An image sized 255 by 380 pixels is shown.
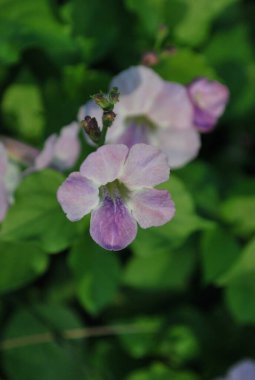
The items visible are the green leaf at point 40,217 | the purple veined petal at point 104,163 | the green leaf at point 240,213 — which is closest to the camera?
the purple veined petal at point 104,163

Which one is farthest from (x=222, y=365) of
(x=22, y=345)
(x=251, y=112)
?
(x=251, y=112)

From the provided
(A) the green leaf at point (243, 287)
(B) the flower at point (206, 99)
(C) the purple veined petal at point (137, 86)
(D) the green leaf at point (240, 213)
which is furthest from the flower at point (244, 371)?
(C) the purple veined petal at point (137, 86)

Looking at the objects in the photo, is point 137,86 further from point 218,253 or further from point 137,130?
point 218,253

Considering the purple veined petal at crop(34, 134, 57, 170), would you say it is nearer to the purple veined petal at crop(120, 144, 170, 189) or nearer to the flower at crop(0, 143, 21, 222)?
the flower at crop(0, 143, 21, 222)

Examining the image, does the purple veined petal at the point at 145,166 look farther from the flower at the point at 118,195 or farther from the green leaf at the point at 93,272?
the green leaf at the point at 93,272

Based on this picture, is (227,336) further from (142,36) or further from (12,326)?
(142,36)

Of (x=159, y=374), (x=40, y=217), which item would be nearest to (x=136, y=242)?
(x=40, y=217)

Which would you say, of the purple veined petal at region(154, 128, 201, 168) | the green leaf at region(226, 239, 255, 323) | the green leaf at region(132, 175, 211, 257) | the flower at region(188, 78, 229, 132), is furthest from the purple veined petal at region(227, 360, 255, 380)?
the flower at region(188, 78, 229, 132)
